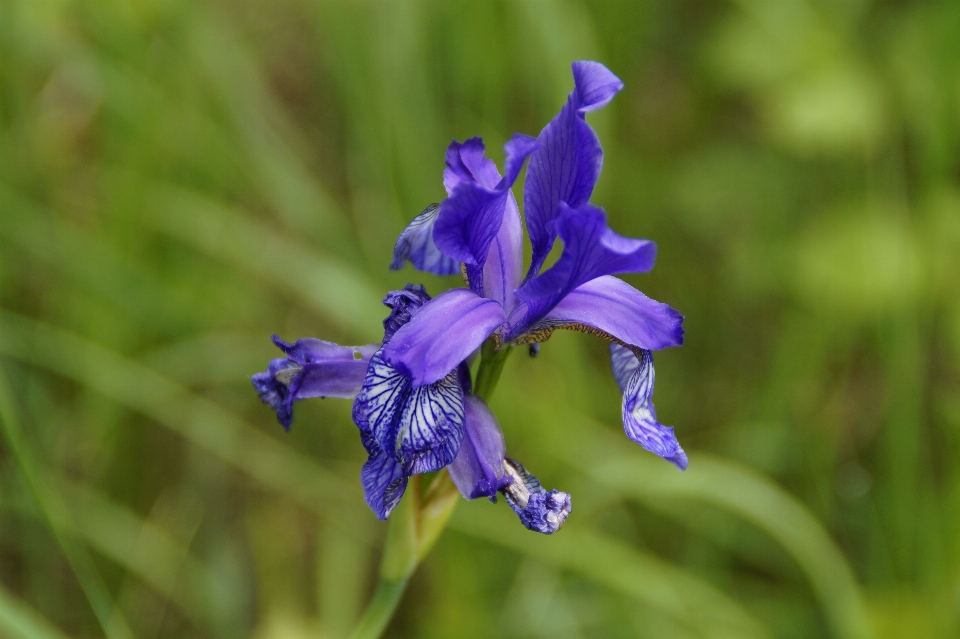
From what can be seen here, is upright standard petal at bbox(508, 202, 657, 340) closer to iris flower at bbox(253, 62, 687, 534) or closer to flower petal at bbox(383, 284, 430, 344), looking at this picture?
iris flower at bbox(253, 62, 687, 534)

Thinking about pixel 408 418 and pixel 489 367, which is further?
pixel 489 367

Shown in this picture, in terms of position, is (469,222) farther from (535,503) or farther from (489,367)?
(535,503)

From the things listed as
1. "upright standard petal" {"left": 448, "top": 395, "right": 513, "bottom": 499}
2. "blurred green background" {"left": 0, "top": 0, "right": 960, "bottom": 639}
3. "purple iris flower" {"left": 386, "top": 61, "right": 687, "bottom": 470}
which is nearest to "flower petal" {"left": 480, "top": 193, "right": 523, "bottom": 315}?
"purple iris flower" {"left": 386, "top": 61, "right": 687, "bottom": 470}

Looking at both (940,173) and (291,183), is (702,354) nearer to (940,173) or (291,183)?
(940,173)

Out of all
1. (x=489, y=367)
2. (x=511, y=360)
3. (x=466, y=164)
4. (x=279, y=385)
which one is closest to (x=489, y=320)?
(x=489, y=367)

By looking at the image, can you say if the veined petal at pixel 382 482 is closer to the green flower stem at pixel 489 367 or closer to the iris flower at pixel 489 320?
the iris flower at pixel 489 320

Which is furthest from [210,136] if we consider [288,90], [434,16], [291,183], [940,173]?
[940,173]
